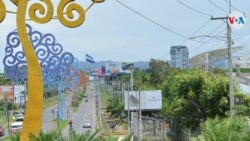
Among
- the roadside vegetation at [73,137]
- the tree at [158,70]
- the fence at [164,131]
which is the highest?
the tree at [158,70]

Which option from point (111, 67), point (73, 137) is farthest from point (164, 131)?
point (111, 67)

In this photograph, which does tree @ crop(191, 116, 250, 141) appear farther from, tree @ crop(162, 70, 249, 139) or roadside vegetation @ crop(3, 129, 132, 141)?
tree @ crop(162, 70, 249, 139)

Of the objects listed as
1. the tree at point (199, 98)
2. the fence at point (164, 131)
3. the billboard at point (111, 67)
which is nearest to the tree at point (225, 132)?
the fence at point (164, 131)

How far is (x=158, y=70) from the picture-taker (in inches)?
4013

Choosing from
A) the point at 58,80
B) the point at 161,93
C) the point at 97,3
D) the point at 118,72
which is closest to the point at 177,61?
the point at 118,72

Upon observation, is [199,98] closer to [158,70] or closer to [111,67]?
[158,70]

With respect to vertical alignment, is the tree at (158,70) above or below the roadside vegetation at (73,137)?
above

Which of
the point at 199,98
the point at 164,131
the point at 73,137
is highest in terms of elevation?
the point at 199,98

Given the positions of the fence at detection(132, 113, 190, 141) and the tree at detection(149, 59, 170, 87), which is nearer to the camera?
the fence at detection(132, 113, 190, 141)

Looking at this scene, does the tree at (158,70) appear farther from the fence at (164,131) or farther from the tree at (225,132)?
the tree at (225,132)

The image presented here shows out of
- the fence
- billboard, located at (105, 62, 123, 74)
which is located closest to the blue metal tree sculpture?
the fence

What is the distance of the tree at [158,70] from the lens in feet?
331

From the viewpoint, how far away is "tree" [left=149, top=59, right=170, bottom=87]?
331 feet

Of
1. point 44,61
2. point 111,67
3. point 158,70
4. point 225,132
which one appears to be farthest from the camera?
point 111,67
